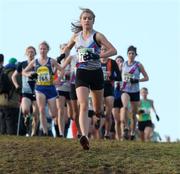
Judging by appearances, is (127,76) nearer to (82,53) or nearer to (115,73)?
(115,73)

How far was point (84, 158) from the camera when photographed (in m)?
11.7

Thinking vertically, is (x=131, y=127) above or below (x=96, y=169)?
above

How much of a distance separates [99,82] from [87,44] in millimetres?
644

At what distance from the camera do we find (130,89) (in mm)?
17125

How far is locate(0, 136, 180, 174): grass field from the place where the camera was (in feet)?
36.6

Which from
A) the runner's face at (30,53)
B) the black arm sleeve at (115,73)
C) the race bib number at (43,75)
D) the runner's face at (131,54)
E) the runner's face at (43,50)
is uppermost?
the runner's face at (131,54)

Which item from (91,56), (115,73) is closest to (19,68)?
(115,73)

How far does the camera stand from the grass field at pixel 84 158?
11.2 m

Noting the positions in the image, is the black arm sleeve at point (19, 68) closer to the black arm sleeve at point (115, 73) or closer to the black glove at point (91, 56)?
the black arm sleeve at point (115, 73)

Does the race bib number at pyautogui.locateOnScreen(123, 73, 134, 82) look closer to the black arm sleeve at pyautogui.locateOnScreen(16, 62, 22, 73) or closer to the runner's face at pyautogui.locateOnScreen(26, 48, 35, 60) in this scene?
the runner's face at pyautogui.locateOnScreen(26, 48, 35, 60)

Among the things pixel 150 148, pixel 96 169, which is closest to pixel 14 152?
pixel 96 169

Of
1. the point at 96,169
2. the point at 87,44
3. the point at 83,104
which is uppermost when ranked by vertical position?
the point at 87,44

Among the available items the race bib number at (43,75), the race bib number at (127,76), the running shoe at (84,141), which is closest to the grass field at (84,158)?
the running shoe at (84,141)

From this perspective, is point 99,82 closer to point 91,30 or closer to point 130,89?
point 91,30
